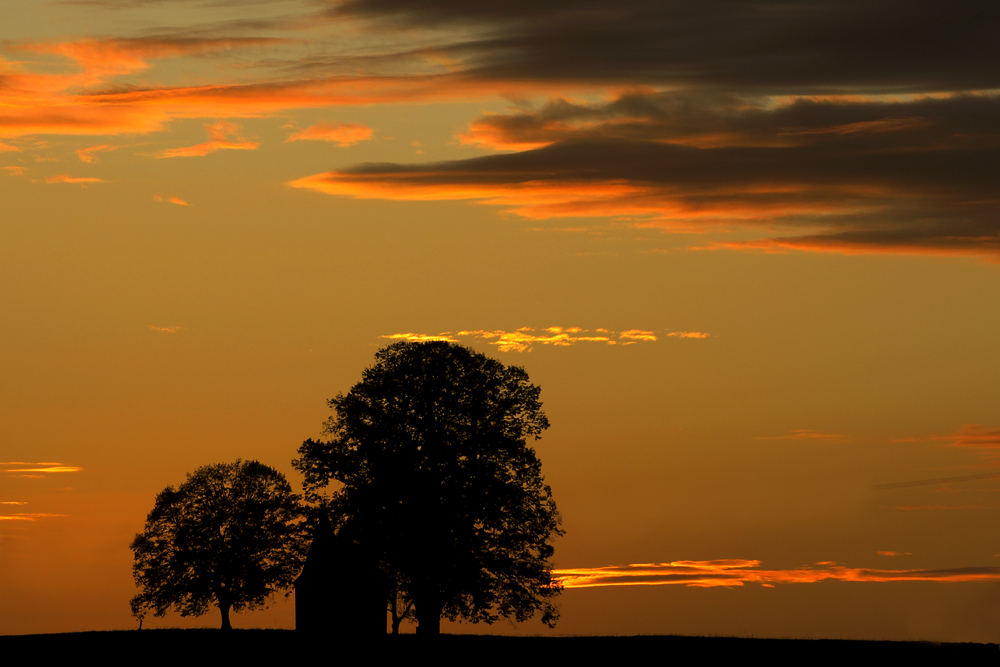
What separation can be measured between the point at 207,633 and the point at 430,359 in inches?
626

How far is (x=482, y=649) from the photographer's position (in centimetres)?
5069

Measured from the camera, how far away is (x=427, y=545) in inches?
2199

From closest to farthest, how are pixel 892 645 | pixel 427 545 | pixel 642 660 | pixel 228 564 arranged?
pixel 642 660 < pixel 892 645 < pixel 427 545 < pixel 228 564

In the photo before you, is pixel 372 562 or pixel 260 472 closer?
pixel 372 562

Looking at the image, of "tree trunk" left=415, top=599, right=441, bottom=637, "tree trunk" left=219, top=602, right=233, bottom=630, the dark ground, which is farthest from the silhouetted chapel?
"tree trunk" left=219, top=602, right=233, bottom=630

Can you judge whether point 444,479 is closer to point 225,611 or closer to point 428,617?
point 428,617

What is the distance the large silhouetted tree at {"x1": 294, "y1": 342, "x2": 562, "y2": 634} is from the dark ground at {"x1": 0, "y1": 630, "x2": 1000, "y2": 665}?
7.74ft

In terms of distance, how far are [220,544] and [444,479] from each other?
76.5 feet

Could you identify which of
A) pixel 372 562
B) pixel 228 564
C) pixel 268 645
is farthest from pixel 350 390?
pixel 228 564

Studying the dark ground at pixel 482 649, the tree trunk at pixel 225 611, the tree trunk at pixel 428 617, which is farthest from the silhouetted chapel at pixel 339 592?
the tree trunk at pixel 225 611

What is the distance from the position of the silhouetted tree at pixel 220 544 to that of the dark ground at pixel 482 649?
14.9 meters

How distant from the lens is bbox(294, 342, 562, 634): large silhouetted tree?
56000mm

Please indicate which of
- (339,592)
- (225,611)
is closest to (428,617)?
(339,592)

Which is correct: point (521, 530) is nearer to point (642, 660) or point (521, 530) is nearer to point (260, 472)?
point (642, 660)
